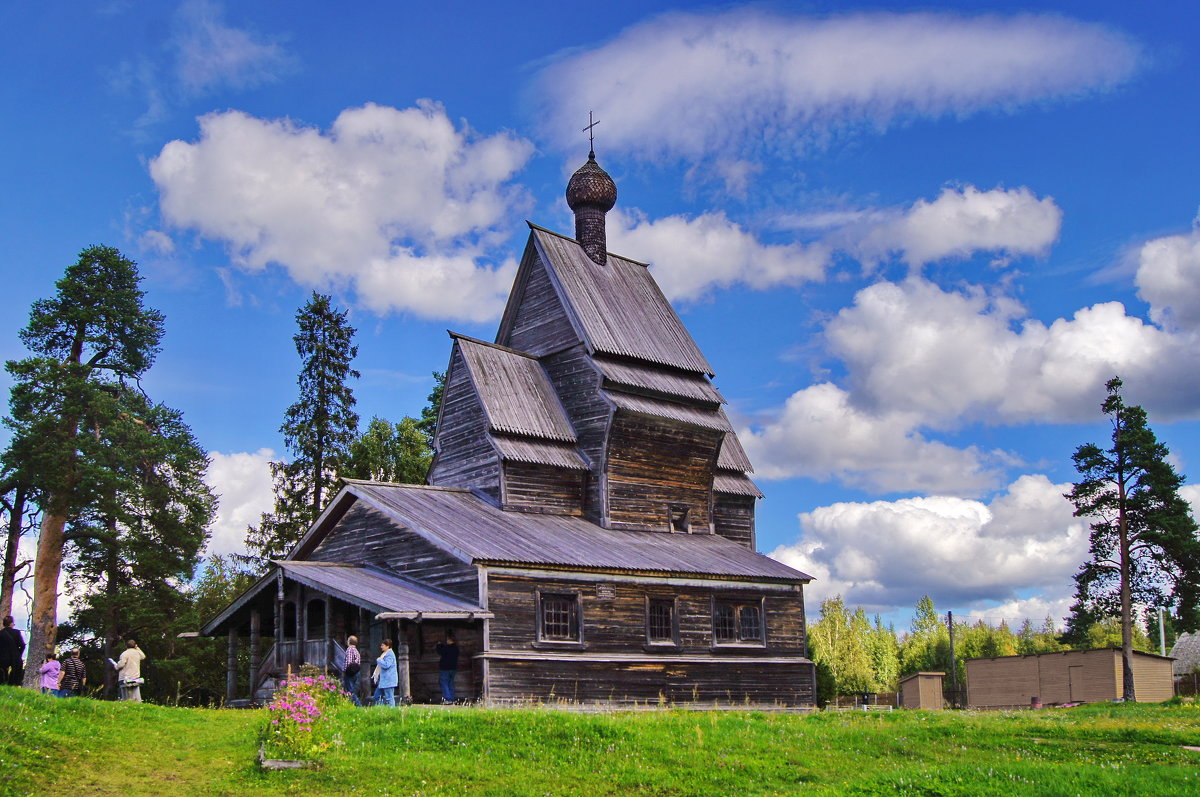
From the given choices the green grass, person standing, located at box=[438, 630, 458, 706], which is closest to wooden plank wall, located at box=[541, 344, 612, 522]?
person standing, located at box=[438, 630, 458, 706]

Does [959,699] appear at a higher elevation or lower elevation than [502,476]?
lower

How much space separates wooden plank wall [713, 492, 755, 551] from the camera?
43.1m

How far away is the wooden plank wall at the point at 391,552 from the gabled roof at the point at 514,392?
526 centimetres

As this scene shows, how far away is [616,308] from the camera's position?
4197 cm

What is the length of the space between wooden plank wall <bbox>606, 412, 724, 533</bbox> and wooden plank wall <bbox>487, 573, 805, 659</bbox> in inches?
177

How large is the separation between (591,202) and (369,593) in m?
22.6

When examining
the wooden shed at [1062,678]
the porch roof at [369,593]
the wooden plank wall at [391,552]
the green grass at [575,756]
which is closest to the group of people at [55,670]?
the green grass at [575,756]

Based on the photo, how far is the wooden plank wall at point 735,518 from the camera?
4309 centimetres

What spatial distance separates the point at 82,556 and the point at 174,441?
5.76 meters

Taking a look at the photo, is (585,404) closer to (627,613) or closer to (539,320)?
(539,320)

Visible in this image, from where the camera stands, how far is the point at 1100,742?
2152 centimetres

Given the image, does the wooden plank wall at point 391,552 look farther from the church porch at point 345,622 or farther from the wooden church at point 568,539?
the church porch at point 345,622

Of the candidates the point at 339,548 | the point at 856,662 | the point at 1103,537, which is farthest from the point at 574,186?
the point at 856,662

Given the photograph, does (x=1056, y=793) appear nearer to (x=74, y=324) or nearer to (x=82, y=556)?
(x=82, y=556)
